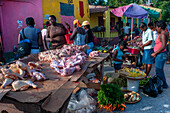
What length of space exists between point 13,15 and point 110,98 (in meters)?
5.91

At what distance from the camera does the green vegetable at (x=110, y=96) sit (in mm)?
3207

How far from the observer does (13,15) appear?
6832mm

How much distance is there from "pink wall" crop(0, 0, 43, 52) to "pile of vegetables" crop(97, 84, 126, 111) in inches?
210

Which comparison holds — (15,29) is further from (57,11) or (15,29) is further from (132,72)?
(132,72)

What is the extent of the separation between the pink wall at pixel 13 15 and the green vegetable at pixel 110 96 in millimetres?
5340

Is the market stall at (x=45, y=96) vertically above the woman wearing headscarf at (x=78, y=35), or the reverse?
the woman wearing headscarf at (x=78, y=35)

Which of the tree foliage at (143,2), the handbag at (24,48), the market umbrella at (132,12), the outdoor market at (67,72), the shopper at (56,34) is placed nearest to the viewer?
the outdoor market at (67,72)

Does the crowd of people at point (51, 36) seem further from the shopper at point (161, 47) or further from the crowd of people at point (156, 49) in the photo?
the shopper at point (161, 47)

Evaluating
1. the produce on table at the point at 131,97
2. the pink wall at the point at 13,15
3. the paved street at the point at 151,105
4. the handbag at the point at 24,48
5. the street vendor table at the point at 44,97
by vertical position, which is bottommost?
the paved street at the point at 151,105

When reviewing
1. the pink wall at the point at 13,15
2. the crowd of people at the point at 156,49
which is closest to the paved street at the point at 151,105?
the crowd of people at the point at 156,49

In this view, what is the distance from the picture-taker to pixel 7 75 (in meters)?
1.88

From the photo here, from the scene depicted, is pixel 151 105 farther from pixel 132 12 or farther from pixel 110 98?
pixel 132 12

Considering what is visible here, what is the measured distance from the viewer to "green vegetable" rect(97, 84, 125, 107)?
126 inches

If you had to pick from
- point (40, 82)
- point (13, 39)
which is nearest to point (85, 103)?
point (40, 82)
